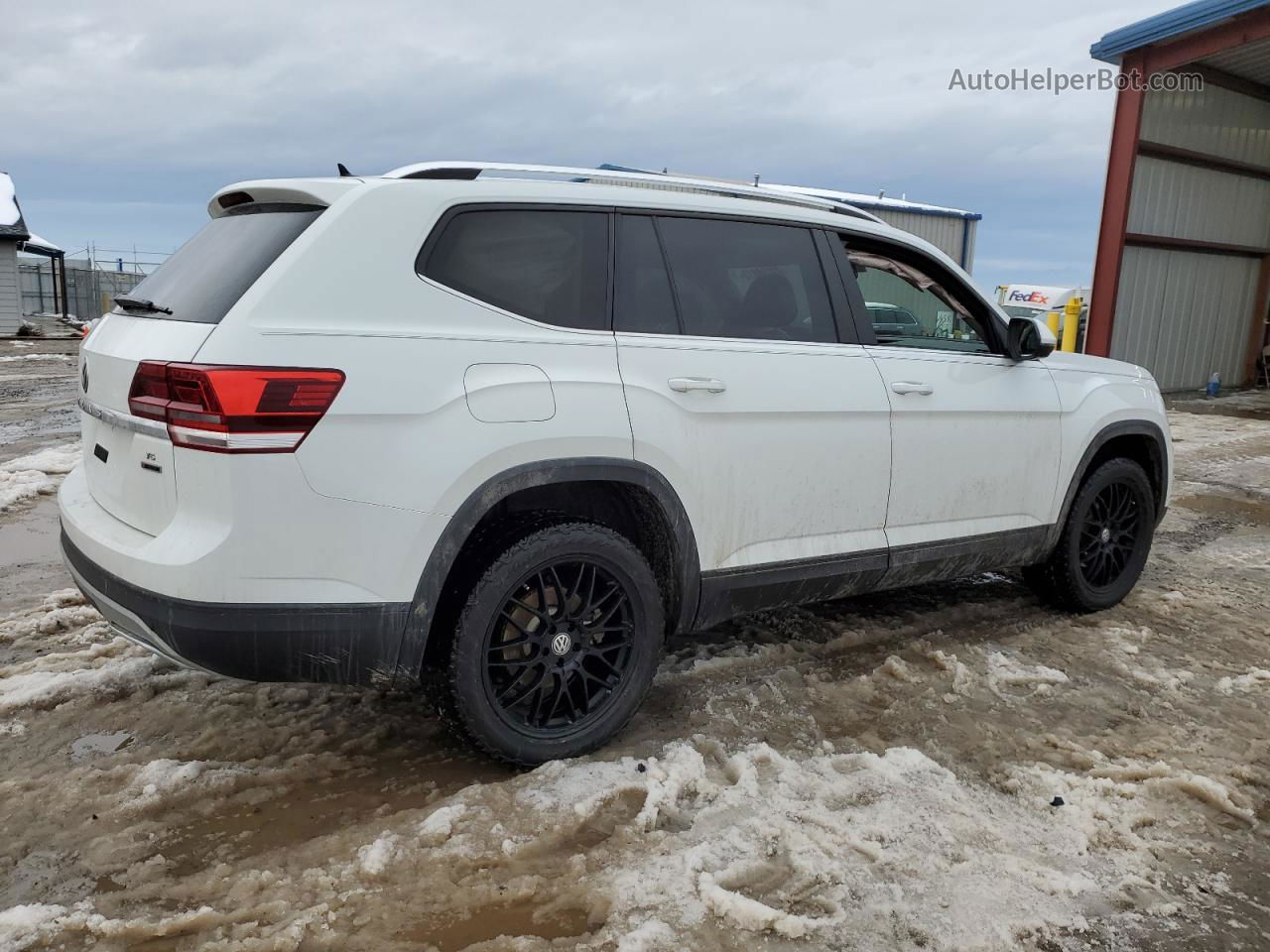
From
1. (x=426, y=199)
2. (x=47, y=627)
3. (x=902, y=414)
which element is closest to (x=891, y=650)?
(x=902, y=414)

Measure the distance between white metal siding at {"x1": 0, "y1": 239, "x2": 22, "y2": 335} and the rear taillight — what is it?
27.9 m

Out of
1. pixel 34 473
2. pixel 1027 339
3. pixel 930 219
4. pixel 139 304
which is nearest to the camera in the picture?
pixel 139 304

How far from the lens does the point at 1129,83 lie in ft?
48.7

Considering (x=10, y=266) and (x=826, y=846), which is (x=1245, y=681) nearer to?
(x=826, y=846)

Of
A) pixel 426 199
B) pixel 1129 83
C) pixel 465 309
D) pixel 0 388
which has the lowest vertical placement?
pixel 0 388

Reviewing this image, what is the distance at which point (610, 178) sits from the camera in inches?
136

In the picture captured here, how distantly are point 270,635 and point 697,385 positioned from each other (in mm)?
1526

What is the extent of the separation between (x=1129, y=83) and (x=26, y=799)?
16564mm

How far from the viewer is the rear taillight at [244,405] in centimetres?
252

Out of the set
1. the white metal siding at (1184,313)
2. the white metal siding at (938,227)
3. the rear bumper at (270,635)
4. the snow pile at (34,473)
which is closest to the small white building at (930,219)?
the white metal siding at (938,227)

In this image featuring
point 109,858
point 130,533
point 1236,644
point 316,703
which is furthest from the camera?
point 1236,644

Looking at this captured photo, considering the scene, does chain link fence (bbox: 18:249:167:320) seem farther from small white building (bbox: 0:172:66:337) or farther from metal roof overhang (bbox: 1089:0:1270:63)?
metal roof overhang (bbox: 1089:0:1270:63)

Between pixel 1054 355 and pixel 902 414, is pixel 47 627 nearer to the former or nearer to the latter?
pixel 902 414

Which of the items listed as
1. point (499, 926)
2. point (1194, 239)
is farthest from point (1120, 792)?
point (1194, 239)
